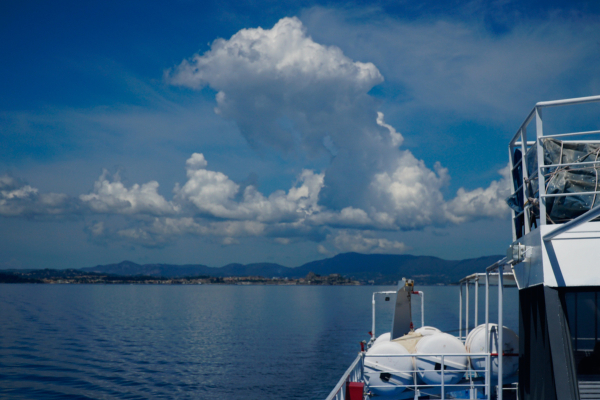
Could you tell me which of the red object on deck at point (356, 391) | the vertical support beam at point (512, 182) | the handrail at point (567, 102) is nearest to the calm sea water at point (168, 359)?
the red object on deck at point (356, 391)

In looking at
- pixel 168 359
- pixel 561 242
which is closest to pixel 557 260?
pixel 561 242

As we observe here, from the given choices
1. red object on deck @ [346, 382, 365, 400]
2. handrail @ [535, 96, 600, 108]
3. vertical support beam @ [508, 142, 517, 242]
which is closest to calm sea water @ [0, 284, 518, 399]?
red object on deck @ [346, 382, 365, 400]

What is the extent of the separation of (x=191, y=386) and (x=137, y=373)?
17.2ft

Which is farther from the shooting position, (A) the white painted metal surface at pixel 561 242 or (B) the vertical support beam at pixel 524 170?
(B) the vertical support beam at pixel 524 170

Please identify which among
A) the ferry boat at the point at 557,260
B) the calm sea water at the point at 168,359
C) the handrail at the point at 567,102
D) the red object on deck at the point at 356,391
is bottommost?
the calm sea water at the point at 168,359

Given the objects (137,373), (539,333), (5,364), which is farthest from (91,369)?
(539,333)

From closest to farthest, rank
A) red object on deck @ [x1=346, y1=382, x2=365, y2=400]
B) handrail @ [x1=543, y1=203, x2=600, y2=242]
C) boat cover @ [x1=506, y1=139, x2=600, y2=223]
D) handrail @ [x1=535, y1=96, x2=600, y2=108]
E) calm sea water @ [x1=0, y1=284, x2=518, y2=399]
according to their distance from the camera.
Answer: handrail @ [x1=543, y1=203, x2=600, y2=242] → handrail @ [x1=535, y1=96, x2=600, y2=108] → boat cover @ [x1=506, y1=139, x2=600, y2=223] → red object on deck @ [x1=346, y1=382, x2=365, y2=400] → calm sea water @ [x1=0, y1=284, x2=518, y2=399]

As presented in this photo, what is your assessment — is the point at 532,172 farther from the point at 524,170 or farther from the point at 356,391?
the point at 356,391

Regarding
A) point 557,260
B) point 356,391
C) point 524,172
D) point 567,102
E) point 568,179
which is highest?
point 567,102

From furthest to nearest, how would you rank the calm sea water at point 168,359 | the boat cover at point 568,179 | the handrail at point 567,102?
the calm sea water at point 168,359 < the boat cover at point 568,179 < the handrail at point 567,102

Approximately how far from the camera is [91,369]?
32219 mm

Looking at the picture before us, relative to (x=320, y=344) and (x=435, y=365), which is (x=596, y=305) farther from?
(x=320, y=344)

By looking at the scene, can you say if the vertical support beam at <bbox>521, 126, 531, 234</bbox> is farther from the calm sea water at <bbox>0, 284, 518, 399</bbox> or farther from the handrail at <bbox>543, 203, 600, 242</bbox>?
the calm sea water at <bbox>0, 284, 518, 399</bbox>

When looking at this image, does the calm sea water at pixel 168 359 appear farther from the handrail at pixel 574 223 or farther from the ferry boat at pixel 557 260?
the handrail at pixel 574 223
